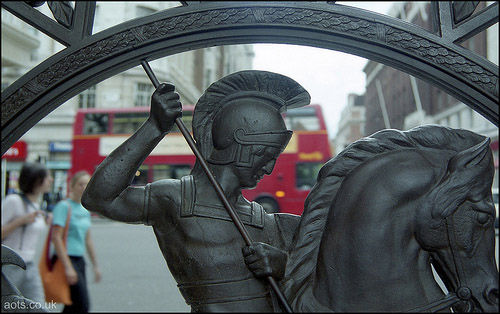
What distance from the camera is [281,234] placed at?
130 centimetres

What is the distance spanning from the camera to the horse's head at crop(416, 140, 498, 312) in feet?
3.60

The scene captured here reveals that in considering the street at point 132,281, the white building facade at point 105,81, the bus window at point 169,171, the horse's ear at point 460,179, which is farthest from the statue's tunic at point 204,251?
the bus window at point 169,171

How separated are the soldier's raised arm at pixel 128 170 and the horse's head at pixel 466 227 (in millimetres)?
733

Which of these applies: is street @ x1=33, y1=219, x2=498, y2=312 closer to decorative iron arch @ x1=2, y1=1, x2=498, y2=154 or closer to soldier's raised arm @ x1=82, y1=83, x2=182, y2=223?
soldier's raised arm @ x1=82, y1=83, x2=182, y2=223

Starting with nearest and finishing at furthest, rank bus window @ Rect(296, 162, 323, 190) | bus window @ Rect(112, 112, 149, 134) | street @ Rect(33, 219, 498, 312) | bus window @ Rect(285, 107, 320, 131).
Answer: street @ Rect(33, 219, 498, 312)
bus window @ Rect(285, 107, 320, 131)
bus window @ Rect(296, 162, 323, 190)
bus window @ Rect(112, 112, 149, 134)

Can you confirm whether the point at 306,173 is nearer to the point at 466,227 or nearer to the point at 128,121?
the point at 128,121

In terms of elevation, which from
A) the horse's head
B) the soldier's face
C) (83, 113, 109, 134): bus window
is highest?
(83, 113, 109, 134): bus window

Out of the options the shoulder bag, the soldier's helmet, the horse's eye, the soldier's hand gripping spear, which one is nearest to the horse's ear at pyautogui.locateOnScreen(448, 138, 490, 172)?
the horse's eye

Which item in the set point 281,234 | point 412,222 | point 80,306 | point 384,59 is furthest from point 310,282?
A: point 80,306

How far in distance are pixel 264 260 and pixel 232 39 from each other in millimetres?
611

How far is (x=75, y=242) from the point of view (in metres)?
3.20

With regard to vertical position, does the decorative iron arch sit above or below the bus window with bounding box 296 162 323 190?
above

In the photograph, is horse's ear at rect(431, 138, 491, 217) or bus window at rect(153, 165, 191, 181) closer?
horse's ear at rect(431, 138, 491, 217)

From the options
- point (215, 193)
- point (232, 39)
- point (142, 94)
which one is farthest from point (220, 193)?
point (142, 94)
